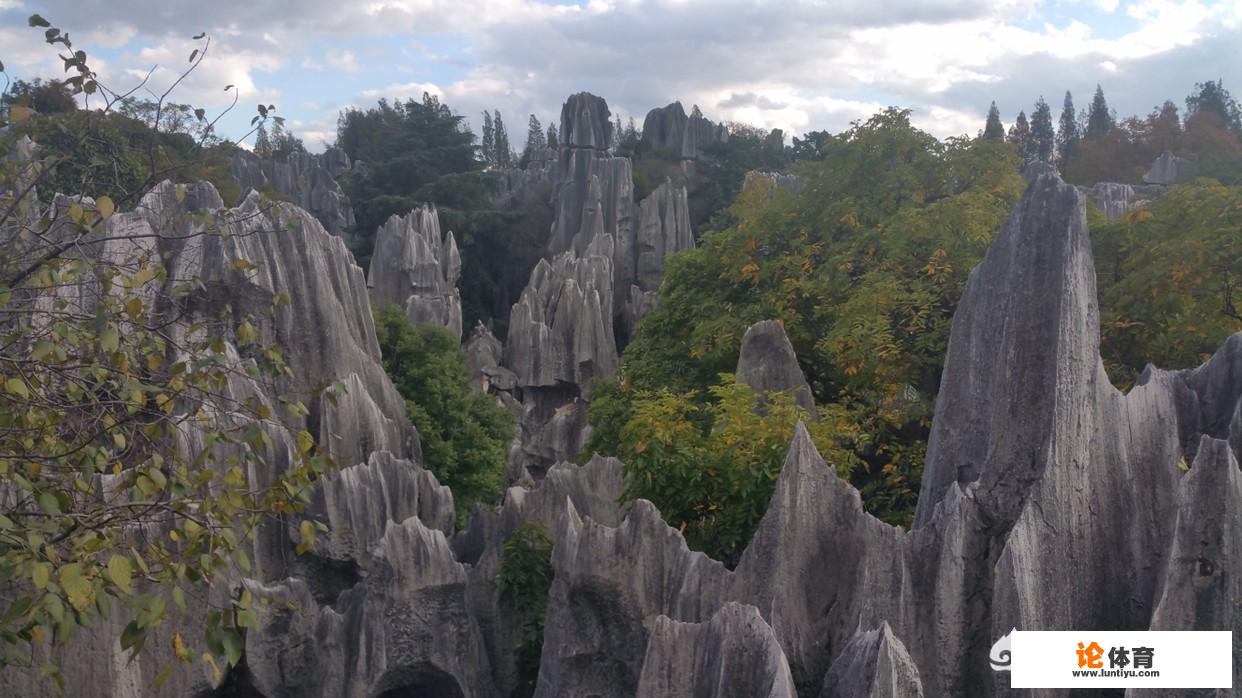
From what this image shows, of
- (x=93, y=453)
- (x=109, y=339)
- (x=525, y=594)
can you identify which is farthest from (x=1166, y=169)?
(x=109, y=339)

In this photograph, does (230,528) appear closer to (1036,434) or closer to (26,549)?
(26,549)

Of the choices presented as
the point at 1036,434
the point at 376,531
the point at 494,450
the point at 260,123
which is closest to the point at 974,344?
the point at 1036,434

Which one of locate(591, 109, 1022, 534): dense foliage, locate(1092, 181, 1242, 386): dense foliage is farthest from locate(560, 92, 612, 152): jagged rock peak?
locate(1092, 181, 1242, 386): dense foliage

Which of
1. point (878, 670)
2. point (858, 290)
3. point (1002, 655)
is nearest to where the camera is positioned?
point (878, 670)

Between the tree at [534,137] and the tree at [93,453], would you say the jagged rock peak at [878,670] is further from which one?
the tree at [534,137]

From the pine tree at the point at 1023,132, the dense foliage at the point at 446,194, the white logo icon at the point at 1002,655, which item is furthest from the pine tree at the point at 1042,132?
the white logo icon at the point at 1002,655

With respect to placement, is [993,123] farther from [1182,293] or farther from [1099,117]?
[1182,293]

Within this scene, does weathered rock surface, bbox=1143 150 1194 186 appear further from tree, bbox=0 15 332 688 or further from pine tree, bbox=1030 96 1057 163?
tree, bbox=0 15 332 688
